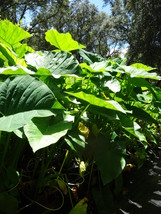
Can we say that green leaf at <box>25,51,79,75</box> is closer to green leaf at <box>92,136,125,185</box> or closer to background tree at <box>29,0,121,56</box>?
green leaf at <box>92,136,125,185</box>

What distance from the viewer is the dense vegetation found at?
0.61 m

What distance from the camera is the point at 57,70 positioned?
2.90ft

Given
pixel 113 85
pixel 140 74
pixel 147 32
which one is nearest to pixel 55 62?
pixel 113 85

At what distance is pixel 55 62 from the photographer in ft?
3.05

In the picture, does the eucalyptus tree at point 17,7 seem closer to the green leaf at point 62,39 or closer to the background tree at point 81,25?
the background tree at point 81,25

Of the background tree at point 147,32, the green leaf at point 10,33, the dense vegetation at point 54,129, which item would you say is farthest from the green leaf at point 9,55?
the background tree at point 147,32

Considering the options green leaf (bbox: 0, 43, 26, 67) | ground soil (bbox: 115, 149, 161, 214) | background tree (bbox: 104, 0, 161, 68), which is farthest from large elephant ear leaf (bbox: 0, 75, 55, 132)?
background tree (bbox: 104, 0, 161, 68)

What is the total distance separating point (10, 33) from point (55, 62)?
229 millimetres

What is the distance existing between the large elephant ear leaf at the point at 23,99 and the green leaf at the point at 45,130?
5 centimetres

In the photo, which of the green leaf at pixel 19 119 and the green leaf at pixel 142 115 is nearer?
the green leaf at pixel 19 119

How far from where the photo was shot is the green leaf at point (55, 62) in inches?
34.7

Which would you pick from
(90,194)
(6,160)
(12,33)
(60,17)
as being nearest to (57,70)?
(12,33)

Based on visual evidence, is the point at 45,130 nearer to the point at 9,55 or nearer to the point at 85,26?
the point at 9,55

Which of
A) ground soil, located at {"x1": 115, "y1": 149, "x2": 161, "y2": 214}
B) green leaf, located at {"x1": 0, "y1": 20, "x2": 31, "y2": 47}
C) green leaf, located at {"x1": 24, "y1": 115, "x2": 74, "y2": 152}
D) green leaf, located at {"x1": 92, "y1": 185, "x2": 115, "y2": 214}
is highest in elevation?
green leaf, located at {"x1": 0, "y1": 20, "x2": 31, "y2": 47}
